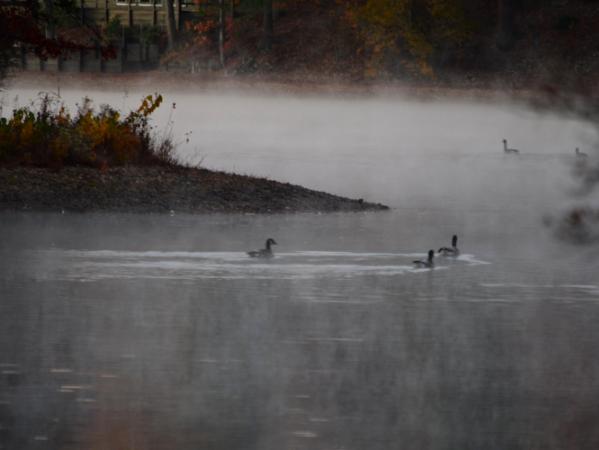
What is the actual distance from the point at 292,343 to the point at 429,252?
515cm

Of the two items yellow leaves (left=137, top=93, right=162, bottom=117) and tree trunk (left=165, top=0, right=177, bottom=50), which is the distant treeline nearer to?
tree trunk (left=165, top=0, right=177, bottom=50)

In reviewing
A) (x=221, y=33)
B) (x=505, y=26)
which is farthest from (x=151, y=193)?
(x=221, y=33)

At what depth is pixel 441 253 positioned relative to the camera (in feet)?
63.5

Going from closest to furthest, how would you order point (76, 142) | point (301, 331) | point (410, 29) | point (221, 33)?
point (301, 331) → point (76, 142) → point (410, 29) → point (221, 33)

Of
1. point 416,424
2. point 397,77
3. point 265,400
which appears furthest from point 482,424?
point 397,77

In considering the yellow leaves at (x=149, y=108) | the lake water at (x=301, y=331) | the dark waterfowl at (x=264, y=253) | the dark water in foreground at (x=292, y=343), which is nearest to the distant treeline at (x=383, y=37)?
the yellow leaves at (x=149, y=108)

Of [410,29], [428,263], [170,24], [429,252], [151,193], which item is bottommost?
[428,263]

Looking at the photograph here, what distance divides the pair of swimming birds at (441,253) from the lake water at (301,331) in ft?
0.48

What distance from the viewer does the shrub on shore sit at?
2536 centimetres

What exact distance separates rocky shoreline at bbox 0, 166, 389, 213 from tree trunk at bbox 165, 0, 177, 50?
181 ft

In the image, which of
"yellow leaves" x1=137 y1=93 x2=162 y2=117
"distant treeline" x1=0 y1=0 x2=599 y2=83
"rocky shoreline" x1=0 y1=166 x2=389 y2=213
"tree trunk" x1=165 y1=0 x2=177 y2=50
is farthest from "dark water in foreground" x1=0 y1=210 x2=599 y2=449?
"tree trunk" x1=165 y1=0 x2=177 y2=50

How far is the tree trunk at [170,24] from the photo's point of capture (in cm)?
8038

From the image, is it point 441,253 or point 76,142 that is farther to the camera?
point 76,142

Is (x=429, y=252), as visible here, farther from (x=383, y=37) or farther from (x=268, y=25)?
(x=268, y=25)
